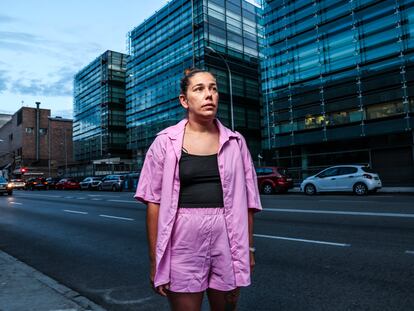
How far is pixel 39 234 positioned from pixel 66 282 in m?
4.83

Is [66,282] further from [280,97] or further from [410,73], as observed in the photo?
[280,97]

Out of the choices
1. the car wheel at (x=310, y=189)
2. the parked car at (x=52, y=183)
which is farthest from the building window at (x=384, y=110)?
the parked car at (x=52, y=183)

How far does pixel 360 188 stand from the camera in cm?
1759

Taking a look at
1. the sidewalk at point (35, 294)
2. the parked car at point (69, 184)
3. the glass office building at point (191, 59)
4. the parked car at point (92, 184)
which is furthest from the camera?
the glass office building at point (191, 59)

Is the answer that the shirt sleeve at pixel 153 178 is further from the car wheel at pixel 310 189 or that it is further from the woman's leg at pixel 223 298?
the car wheel at pixel 310 189

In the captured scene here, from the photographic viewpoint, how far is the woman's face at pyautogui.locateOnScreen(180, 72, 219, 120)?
217cm

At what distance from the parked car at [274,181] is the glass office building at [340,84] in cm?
879

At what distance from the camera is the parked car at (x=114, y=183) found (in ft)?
113

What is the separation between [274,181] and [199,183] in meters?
19.8

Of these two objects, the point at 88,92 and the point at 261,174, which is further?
the point at 88,92

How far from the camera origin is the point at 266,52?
38188 mm

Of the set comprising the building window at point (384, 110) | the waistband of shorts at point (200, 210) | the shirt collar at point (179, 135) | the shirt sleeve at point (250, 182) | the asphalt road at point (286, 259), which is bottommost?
the asphalt road at point (286, 259)

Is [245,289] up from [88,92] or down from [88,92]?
down

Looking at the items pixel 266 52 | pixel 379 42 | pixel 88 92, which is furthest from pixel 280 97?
pixel 88 92
